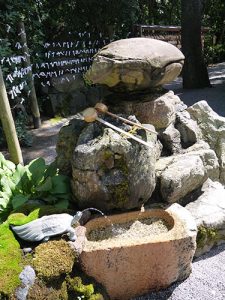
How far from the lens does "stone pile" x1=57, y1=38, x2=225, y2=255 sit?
2779 mm

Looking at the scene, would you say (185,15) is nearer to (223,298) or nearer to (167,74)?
(167,74)

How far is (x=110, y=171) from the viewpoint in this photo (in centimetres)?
280

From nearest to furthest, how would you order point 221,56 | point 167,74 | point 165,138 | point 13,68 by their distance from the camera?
1. point 167,74
2. point 165,138
3. point 13,68
4. point 221,56

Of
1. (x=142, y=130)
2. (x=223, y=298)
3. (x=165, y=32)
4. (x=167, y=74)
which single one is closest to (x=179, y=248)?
(x=223, y=298)

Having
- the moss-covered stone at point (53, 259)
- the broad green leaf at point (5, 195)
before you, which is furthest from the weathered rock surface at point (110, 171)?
the broad green leaf at point (5, 195)

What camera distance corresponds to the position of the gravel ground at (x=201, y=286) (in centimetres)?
264

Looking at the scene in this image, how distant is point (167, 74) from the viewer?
3.38 m

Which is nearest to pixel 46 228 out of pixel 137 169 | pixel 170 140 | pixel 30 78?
pixel 137 169

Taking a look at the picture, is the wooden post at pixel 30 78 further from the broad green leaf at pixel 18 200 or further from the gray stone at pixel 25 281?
the gray stone at pixel 25 281

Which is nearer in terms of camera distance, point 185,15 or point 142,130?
point 142,130

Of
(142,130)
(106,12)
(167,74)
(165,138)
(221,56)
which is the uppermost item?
(106,12)

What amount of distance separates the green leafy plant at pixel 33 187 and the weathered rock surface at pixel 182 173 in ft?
2.74

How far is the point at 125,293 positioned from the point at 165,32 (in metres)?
10.0

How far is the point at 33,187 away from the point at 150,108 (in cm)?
135
